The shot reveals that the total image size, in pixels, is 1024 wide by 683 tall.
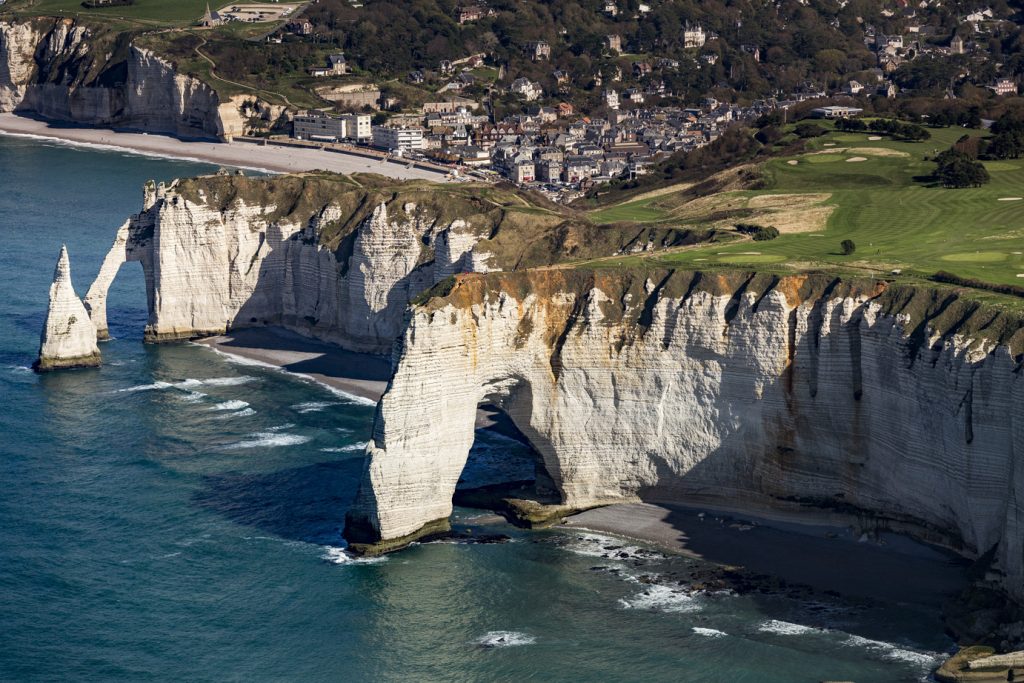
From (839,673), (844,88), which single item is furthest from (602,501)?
(844,88)

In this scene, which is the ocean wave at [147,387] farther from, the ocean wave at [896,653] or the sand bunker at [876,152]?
the sand bunker at [876,152]

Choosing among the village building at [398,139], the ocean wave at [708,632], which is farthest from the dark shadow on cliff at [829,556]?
the village building at [398,139]

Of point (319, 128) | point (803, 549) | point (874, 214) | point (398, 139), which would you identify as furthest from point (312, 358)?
point (319, 128)

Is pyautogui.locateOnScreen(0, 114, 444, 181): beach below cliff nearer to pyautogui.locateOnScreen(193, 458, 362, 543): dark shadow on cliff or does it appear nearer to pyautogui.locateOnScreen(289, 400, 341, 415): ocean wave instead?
pyautogui.locateOnScreen(289, 400, 341, 415): ocean wave

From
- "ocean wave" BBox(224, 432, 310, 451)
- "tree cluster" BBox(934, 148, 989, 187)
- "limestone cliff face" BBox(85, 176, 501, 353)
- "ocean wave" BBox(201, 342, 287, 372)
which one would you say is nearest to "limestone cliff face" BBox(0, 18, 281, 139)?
"limestone cliff face" BBox(85, 176, 501, 353)

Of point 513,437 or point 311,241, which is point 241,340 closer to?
point 311,241

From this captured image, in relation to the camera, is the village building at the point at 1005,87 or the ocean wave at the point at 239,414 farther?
the village building at the point at 1005,87

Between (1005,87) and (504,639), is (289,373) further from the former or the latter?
(1005,87)
